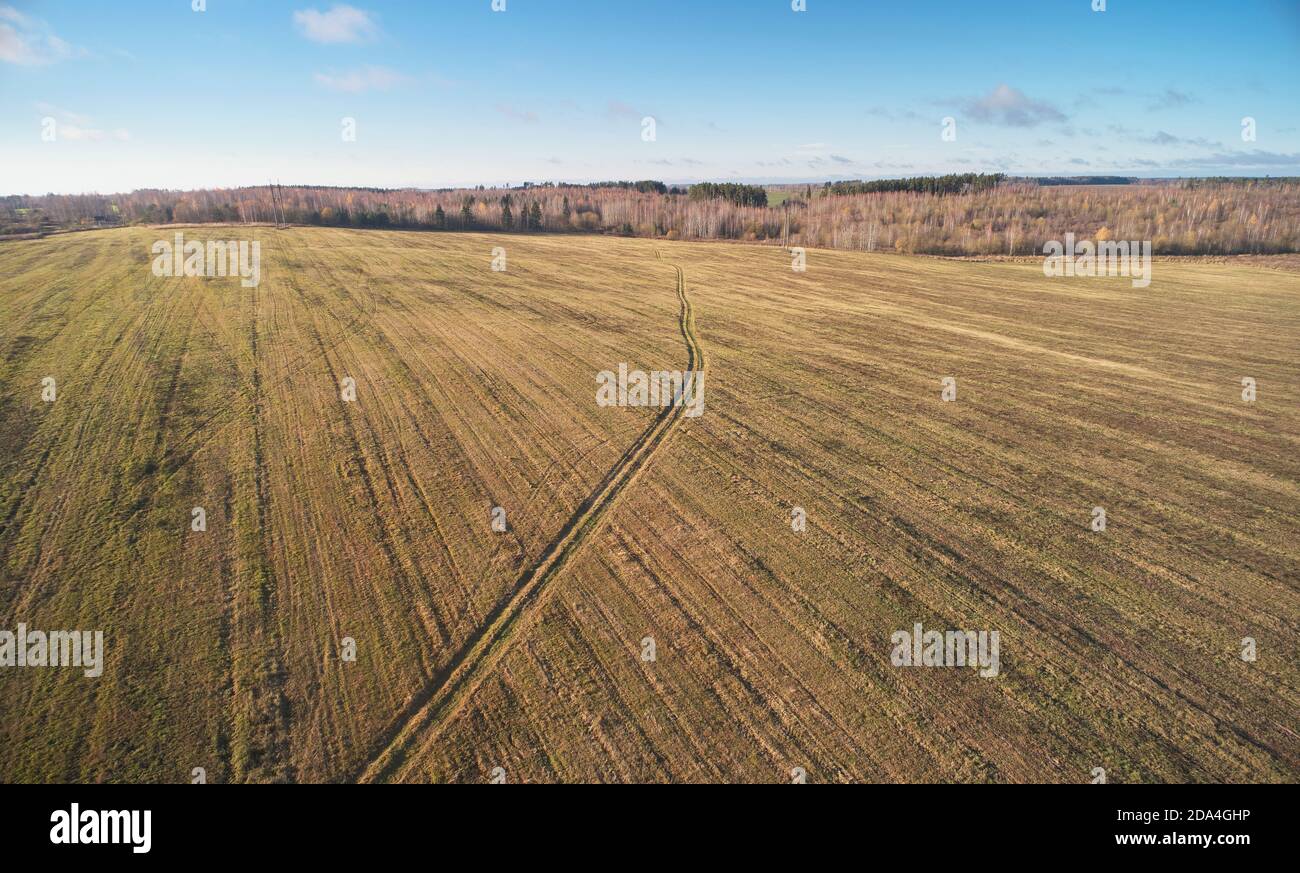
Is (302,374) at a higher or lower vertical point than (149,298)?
lower

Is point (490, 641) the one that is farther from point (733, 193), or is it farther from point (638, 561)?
point (733, 193)

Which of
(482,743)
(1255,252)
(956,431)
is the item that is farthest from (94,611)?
(1255,252)

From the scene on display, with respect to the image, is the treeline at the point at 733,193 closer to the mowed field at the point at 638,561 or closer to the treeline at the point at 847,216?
the treeline at the point at 847,216

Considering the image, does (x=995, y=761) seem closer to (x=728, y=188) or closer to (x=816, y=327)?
(x=816, y=327)

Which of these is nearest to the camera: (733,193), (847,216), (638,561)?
(638,561)

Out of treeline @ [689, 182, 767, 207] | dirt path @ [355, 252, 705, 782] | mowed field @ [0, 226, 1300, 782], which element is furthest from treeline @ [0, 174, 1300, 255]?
dirt path @ [355, 252, 705, 782]

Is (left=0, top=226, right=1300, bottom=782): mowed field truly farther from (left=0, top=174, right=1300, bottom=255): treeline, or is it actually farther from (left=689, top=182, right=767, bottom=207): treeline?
(left=689, top=182, right=767, bottom=207): treeline

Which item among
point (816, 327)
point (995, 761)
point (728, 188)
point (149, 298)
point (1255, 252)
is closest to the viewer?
point (995, 761)

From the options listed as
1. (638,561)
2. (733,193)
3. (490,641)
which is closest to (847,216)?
(733,193)
